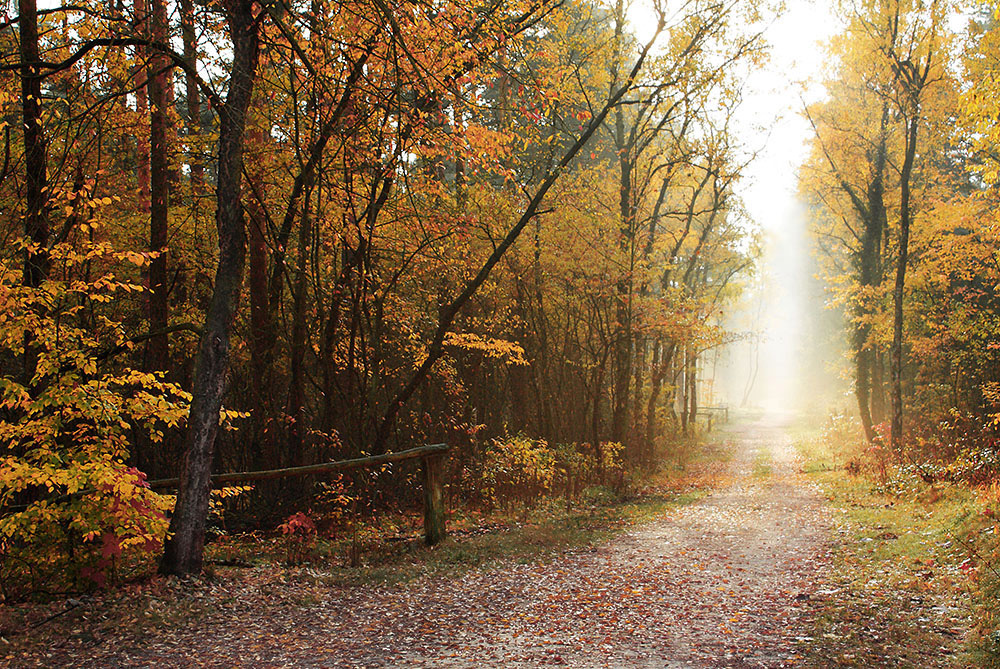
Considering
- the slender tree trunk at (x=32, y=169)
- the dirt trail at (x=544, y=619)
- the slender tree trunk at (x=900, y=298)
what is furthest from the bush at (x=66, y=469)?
the slender tree trunk at (x=900, y=298)

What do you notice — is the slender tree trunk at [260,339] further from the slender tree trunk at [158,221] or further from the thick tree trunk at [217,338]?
the thick tree trunk at [217,338]

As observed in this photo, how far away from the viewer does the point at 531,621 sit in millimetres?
5641

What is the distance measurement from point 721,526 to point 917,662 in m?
5.75

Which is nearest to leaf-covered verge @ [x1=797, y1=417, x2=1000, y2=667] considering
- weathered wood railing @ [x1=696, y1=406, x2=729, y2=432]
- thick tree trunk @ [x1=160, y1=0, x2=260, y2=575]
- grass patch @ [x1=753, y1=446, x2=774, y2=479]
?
grass patch @ [x1=753, y1=446, x2=774, y2=479]

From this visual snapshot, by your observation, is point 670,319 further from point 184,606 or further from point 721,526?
point 184,606

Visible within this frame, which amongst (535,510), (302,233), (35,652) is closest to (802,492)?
(535,510)

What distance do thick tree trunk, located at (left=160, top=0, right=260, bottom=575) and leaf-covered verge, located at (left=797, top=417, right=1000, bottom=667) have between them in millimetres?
5281

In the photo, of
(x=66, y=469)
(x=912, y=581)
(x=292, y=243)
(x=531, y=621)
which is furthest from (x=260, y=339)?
(x=912, y=581)

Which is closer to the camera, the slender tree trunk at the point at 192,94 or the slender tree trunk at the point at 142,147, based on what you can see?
the slender tree trunk at the point at 192,94

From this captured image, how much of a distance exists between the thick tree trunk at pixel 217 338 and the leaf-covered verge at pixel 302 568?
42 centimetres

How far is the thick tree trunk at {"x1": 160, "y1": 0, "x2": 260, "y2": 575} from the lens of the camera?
602 centimetres

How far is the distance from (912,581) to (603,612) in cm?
322

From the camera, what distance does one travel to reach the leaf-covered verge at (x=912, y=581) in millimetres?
4738

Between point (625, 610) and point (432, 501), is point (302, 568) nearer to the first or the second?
point (432, 501)
